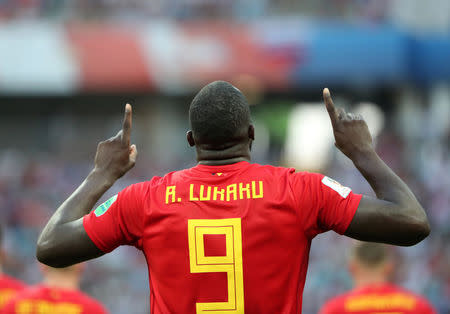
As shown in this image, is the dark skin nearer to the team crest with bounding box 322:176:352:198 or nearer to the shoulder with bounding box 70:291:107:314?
the team crest with bounding box 322:176:352:198

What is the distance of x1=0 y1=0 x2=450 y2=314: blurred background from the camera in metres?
17.9

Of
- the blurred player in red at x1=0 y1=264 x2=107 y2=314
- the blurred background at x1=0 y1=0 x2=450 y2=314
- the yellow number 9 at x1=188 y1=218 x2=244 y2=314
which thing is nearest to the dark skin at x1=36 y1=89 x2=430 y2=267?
the yellow number 9 at x1=188 y1=218 x2=244 y2=314

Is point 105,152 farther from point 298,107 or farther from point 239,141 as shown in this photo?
point 298,107

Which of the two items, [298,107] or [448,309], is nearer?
[448,309]

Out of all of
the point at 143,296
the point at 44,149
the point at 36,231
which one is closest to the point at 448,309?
the point at 143,296

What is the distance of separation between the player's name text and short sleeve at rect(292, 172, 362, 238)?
160 mm

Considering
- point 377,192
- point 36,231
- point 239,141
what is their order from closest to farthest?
point 377,192 < point 239,141 < point 36,231

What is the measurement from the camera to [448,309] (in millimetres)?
10461

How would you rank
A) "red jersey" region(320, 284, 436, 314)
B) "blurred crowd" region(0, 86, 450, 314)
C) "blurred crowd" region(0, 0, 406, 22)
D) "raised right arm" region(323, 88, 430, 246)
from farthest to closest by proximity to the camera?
1. "blurred crowd" region(0, 0, 406, 22)
2. "blurred crowd" region(0, 86, 450, 314)
3. "red jersey" region(320, 284, 436, 314)
4. "raised right arm" region(323, 88, 430, 246)

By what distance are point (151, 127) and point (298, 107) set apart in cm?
400

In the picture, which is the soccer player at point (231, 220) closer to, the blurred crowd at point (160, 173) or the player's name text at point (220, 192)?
the player's name text at point (220, 192)

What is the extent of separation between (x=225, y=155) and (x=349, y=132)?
0.52 metres

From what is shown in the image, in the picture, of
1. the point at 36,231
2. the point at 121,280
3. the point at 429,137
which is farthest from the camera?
the point at 429,137

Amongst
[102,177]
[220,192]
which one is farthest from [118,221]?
[220,192]
